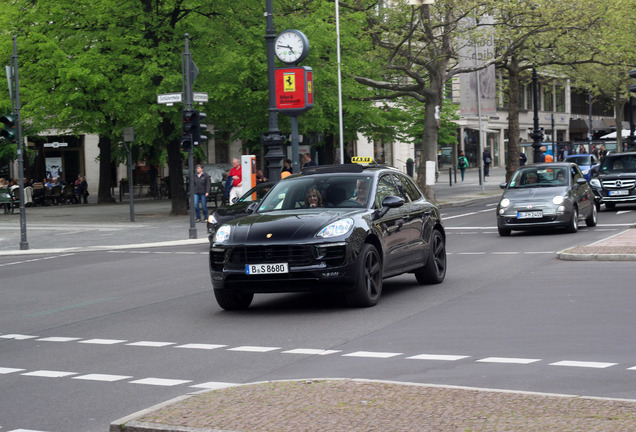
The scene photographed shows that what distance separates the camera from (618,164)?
31.1 meters

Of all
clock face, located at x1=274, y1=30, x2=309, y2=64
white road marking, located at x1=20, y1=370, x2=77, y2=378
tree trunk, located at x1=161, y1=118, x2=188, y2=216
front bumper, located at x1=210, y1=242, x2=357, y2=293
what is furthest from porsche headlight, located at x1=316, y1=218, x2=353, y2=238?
tree trunk, located at x1=161, y1=118, x2=188, y2=216

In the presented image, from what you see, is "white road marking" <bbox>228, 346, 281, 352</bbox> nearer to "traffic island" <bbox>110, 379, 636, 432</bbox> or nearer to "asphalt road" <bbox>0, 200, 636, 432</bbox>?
"asphalt road" <bbox>0, 200, 636, 432</bbox>

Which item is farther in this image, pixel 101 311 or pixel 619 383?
pixel 101 311

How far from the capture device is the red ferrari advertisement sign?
2831 centimetres

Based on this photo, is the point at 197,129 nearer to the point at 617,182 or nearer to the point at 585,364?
the point at 617,182

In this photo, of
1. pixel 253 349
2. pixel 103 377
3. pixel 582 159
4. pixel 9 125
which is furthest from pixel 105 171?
pixel 103 377

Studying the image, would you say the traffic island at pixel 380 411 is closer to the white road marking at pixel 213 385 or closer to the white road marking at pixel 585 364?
the white road marking at pixel 213 385

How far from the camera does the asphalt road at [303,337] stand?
769cm

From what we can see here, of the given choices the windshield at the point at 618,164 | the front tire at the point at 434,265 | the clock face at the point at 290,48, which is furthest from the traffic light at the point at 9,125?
the windshield at the point at 618,164

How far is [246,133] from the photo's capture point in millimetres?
37312

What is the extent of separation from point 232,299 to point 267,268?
968mm

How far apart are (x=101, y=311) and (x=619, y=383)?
745 cm

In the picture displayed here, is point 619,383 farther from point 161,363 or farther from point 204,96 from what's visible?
point 204,96

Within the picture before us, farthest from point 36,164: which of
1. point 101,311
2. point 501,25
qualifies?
point 101,311
